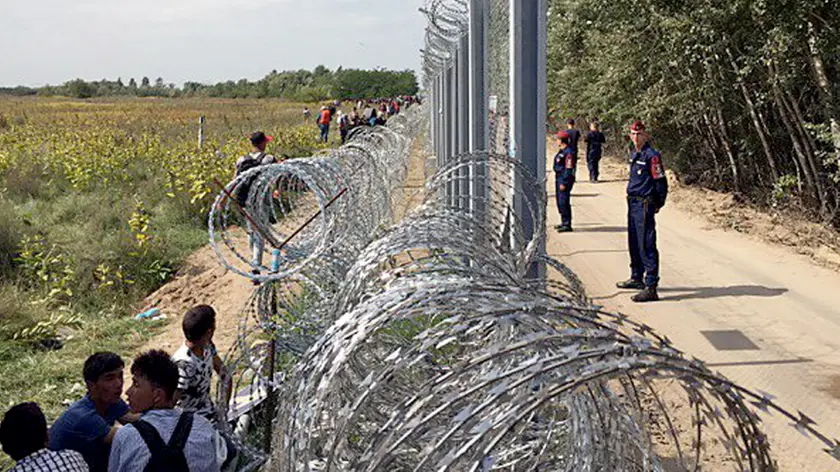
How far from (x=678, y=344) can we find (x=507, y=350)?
538cm

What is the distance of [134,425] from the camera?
3.31 m

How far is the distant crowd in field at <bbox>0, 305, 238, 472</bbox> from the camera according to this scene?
3.28m

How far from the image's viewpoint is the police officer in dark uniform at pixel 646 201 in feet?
27.8

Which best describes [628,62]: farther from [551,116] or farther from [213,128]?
[213,128]

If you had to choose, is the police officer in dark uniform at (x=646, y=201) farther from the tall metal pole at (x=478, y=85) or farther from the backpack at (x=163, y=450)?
the backpack at (x=163, y=450)

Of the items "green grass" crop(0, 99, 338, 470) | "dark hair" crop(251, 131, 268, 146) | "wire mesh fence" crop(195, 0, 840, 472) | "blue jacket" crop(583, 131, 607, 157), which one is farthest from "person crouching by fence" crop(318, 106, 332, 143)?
"wire mesh fence" crop(195, 0, 840, 472)

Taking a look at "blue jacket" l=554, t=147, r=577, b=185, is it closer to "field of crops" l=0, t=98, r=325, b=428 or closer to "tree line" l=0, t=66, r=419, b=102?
"field of crops" l=0, t=98, r=325, b=428

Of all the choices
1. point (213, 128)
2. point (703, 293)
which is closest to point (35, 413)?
point (703, 293)

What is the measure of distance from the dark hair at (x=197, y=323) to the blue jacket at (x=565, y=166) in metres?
8.25

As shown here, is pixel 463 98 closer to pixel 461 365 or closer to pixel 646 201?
pixel 646 201

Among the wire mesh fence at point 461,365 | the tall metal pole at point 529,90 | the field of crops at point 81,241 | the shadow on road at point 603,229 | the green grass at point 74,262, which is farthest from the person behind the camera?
the shadow on road at point 603,229

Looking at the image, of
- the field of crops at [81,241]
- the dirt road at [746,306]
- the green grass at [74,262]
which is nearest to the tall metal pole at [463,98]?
the dirt road at [746,306]

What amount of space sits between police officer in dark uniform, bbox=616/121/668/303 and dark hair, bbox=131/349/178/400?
6.08 metres

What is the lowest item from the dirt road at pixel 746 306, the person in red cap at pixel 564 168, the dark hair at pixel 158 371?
the dirt road at pixel 746 306
